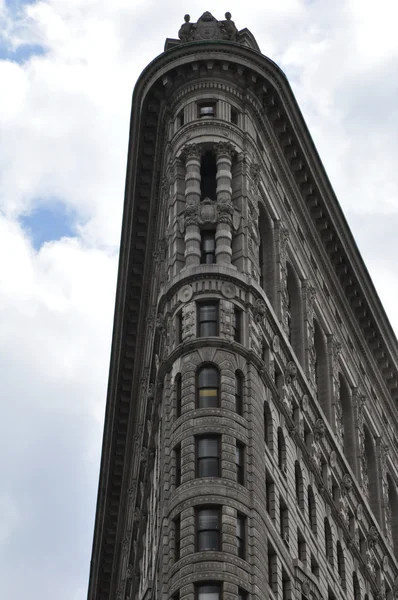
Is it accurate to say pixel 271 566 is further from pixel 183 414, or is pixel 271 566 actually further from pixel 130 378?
pixel 130 378

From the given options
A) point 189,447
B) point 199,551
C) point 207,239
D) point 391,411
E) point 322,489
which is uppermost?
point 391,411

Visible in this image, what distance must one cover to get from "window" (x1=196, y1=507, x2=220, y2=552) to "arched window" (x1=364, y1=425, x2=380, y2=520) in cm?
2969

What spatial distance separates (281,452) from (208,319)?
780 cm

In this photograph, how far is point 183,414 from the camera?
7569cm

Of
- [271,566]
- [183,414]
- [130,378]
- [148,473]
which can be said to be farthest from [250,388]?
[130,378]

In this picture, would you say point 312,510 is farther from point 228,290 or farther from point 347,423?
point 347,423

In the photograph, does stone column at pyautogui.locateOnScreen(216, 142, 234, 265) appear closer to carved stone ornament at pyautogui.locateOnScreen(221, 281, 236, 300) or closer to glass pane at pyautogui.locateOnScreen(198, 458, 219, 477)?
carved stone ornament at pyautogui.locateOnScreen(221, 281, 236, 300)

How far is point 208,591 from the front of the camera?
6856cm

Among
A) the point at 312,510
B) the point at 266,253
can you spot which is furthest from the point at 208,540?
the point at 266,253

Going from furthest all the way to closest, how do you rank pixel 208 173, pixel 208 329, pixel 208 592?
pixel 208 173 < pixel 208 329 < pixel 208 592

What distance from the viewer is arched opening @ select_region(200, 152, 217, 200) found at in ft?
290

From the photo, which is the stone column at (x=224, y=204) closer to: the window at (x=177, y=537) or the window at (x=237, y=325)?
the window at (x=237, y=325)

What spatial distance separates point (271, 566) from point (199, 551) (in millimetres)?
4948

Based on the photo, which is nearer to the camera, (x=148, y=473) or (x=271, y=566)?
(x=271, y=566)
